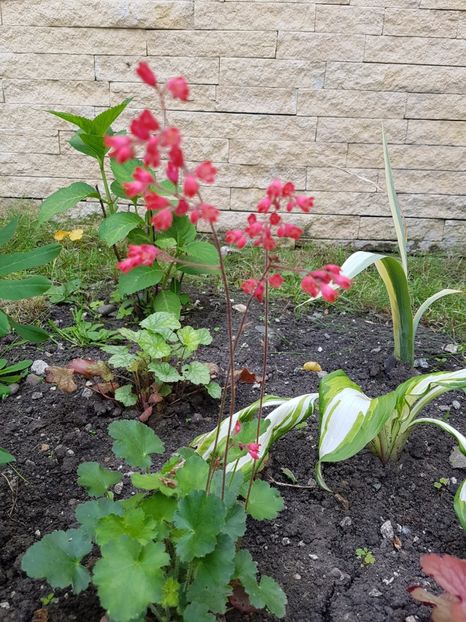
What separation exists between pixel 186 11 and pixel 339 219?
1192 mm

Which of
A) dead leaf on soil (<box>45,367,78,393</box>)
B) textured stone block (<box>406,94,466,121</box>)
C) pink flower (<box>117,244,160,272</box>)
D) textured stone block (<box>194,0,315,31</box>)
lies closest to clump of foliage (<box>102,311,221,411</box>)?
dead leaf on soil (<box>45,367,78,393</box>)

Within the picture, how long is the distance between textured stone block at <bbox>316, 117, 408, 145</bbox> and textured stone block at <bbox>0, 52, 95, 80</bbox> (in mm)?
1122

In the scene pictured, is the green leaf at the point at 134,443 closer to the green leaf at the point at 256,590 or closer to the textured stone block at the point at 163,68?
the green leaf at the point at 256,590

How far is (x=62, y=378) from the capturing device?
1.58 m

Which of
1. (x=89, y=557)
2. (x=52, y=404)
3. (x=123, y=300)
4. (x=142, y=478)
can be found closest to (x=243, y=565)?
(x=142, y=478)

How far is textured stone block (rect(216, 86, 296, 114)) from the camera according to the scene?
8.64 feet

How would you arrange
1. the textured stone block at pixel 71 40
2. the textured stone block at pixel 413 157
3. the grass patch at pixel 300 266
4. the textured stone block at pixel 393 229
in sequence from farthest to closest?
the textured stone block at pixel 393 229 < the textured stone block at pixel 413 157 < the textured stone block at pixel 71 40 < the grass patch at pixel 300 266

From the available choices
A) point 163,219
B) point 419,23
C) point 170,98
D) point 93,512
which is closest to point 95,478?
point 93,512

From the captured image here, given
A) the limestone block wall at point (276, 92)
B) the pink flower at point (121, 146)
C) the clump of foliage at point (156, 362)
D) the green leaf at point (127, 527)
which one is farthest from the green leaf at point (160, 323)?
the limestone block wall at point (276, 92)

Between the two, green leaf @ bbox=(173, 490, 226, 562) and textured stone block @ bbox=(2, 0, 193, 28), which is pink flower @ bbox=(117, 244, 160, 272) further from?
textured stone block @ bbox=(2, 0, 193, 28)

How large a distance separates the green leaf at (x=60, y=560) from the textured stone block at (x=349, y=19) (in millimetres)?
2362

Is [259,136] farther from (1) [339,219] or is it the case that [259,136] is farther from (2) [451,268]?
(2) [451,268]

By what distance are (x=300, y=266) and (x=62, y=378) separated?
1.31m

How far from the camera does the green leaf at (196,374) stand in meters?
1.52
